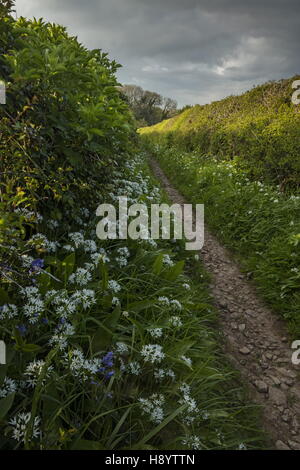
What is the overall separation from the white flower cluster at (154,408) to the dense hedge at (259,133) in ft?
24.9

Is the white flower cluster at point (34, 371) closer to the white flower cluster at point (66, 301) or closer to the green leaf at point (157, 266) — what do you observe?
the white flower cluster at point (66, 301)

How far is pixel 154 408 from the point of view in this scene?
2.03m

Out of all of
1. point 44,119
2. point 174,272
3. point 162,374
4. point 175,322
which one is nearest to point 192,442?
point 162,374

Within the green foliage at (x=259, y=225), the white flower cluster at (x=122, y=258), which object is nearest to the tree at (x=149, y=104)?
the green foliage at (x=259, y=225)

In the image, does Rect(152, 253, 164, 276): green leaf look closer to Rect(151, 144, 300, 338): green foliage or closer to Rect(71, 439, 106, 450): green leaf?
Rect(151, 144, 300, 338): green foliage

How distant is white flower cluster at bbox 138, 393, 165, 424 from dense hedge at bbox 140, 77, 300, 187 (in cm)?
758

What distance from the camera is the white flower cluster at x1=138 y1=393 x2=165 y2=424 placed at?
1.99 m

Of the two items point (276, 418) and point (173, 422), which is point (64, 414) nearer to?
point (173, 422)

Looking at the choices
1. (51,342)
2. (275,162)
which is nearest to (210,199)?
(275,162)

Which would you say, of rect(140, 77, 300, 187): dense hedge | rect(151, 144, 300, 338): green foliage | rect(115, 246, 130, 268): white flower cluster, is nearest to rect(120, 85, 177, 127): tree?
rect(140, 77, 300, 187): dense hedge

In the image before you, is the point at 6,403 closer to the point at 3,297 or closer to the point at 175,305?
the point at 3,297

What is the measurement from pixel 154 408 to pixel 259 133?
10247 mm

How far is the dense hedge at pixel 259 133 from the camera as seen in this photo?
8.46m

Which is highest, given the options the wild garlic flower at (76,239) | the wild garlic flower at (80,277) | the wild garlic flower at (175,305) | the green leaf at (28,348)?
the wild garlic flower at (76,239)
